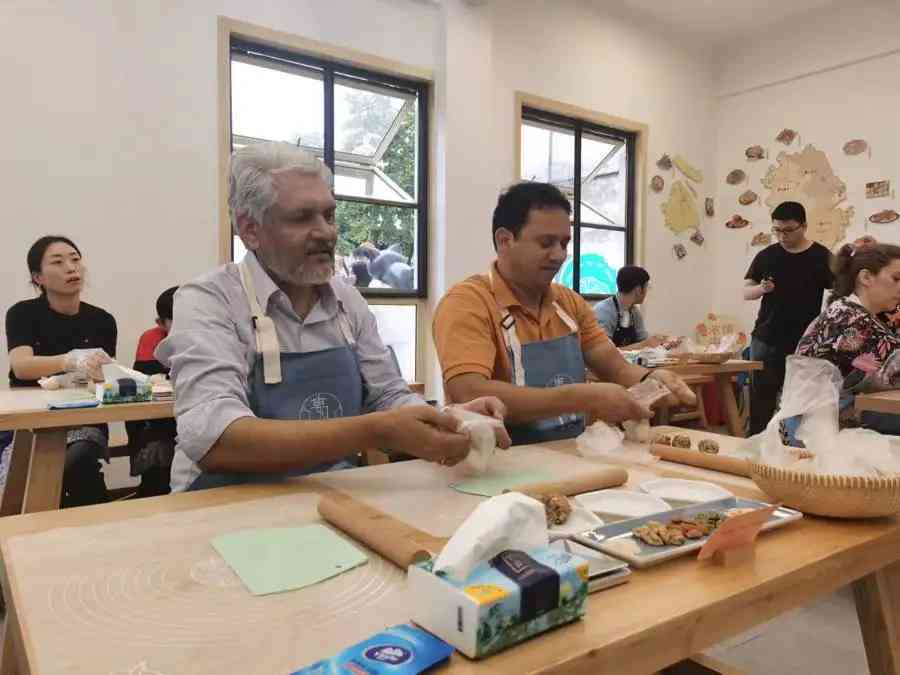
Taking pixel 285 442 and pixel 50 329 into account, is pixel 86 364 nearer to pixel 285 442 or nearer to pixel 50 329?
pixel 50 329

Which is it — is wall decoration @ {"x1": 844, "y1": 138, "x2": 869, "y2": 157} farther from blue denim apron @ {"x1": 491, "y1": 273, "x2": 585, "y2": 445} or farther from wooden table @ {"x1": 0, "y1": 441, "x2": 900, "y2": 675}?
wooden table @ {"x1": 0, "y1": 441, "x2": 900, "y2": 675}

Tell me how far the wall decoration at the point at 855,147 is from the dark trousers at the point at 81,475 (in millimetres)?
6445

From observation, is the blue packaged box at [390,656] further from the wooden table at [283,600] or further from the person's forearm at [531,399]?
the person's forearm at [531,399]

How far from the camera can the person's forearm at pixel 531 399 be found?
1.74 metres

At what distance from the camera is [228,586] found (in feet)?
2.55

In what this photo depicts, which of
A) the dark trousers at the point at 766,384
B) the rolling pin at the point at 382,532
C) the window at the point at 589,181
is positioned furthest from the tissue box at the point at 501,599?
the window at the point at 589,181

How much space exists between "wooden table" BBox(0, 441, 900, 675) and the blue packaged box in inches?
1.0

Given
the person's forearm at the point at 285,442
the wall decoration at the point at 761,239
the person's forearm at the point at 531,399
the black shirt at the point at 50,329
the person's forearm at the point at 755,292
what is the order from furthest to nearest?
the wall decoration at the point at 761,239 < the person's forearm at the point at 755,292 < the black shirt at the point at 50,329 < the person's forearm at the point at 531,399 < the person's forearm at the point at 285,442

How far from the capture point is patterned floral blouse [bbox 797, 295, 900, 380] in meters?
2.72

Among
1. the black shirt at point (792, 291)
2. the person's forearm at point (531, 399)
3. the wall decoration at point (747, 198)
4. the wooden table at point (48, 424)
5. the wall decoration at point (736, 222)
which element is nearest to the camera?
the person's forearm at point (531, 399)

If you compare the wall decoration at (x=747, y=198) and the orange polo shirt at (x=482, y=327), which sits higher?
the wall decoration at (x=747, y=198)

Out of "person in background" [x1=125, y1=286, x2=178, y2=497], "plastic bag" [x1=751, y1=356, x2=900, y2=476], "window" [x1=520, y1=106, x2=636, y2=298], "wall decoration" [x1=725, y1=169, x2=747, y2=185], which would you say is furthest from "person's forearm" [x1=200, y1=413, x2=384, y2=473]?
"wall decoration" [x1=725, y1=169, x2=747, y2=185]

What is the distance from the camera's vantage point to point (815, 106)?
632 cm

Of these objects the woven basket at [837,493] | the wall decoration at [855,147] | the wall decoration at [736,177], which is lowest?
the woven basket at [837,493]
